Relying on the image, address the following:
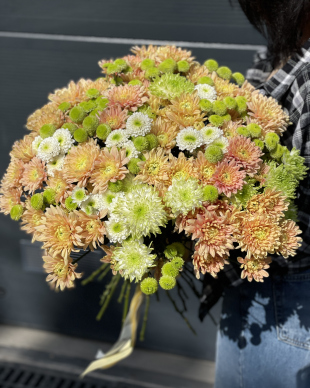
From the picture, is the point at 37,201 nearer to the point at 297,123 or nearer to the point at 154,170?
the point at 154,170

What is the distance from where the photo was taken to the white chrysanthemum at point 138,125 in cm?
92

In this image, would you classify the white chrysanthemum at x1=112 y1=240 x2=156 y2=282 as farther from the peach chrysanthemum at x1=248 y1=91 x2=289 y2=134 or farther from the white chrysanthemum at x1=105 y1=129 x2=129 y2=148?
the peach chrysanthemum at x1=248 y1=91 x2=289 y2=134

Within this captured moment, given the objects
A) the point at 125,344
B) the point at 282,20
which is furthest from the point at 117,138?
the point at 125,344

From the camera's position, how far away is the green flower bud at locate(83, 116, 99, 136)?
95 cm

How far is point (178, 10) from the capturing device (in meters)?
1.92

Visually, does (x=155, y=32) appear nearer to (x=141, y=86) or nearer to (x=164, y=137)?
(x=141, y=86)

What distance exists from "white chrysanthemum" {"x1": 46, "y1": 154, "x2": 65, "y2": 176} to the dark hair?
64cm

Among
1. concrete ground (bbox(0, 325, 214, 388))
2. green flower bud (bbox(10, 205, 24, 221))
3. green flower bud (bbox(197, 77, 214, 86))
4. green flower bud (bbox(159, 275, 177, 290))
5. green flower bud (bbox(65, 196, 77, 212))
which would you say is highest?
green flower bud (bbox(197, 77, 214, 86))

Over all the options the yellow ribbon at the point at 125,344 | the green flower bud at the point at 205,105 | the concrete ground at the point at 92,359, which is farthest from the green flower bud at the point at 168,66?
the concrete ground at the point at 92,359

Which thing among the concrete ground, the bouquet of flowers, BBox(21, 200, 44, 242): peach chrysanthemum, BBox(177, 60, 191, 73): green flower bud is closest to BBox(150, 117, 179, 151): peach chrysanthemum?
the bouquet of flowers

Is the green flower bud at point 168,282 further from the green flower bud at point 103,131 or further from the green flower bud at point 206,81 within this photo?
the green flower bud at point 206,81

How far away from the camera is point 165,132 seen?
95 cm

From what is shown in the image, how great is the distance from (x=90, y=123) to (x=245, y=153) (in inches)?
13.5

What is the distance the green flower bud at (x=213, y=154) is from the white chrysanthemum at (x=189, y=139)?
0.03m
